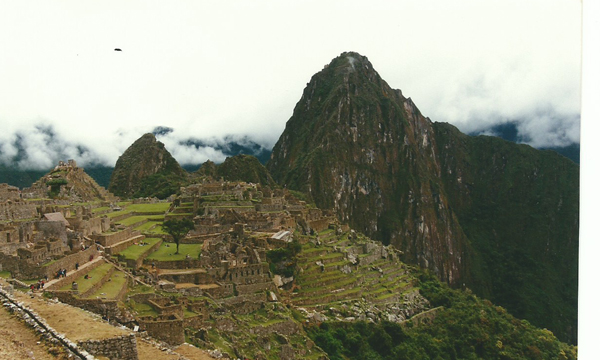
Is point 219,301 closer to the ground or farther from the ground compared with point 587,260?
closer to the ground

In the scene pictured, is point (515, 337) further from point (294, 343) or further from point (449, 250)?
point (449, 250)

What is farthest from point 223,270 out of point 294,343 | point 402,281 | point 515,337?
point 515,337

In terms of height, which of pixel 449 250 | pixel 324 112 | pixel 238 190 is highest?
pixel 324 112

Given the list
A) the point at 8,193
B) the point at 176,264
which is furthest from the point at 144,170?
the point at 176,264

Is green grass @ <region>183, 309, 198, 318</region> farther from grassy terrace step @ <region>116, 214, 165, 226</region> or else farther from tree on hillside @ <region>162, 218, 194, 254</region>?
grassy terrace step @ <region>116, 214, 165, 226</region>

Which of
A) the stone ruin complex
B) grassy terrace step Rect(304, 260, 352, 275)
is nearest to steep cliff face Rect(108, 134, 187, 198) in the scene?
the stone ruin complex

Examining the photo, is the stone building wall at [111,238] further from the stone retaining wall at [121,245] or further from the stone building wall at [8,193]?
the stone building wall at [8,193]
